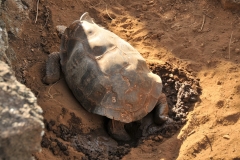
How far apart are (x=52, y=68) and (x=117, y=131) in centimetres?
125

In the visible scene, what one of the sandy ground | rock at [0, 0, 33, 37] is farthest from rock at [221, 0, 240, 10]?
rock at [0, 0, 33, 37]

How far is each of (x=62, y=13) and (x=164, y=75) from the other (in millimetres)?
2041

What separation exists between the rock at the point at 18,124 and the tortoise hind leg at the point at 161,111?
224 centimetres

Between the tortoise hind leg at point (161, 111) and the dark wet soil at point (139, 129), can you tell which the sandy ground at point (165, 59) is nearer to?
the dark wet soil at point (139, 129)

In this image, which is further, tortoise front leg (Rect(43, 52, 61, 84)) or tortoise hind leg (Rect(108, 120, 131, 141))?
tortoise front leg (Rect(43, 52, 61, 84))

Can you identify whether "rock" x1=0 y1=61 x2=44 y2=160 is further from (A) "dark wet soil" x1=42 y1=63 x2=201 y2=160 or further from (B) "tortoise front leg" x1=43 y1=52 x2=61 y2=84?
(B) "tortoise front leg" x1=43 y1=52 x2=61 y2=84

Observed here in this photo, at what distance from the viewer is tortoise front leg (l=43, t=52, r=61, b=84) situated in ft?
14.7

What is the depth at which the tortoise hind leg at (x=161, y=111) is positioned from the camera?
4.39 meters

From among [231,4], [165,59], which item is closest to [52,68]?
[165,59]

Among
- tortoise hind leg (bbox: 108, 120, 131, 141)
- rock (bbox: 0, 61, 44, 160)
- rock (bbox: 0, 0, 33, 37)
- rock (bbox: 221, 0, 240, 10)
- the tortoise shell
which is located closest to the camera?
rock (bbox: 0, 61, 44, 160)

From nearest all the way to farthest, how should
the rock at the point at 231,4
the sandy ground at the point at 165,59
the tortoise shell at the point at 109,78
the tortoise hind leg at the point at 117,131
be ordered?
1. the sandy ground at the point at 165,59
2. the tortoise shell at the point at 109,78
3. the tortoise hind leg at the point at 117,131
4. the rock at the point at 231,4

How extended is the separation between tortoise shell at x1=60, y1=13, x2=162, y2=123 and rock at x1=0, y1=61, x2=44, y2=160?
1.70 metres

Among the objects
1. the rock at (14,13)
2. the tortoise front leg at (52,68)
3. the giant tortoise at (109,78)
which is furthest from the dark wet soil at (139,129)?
the rock at (14,13)

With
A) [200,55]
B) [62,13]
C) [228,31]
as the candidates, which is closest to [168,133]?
[200,55]
